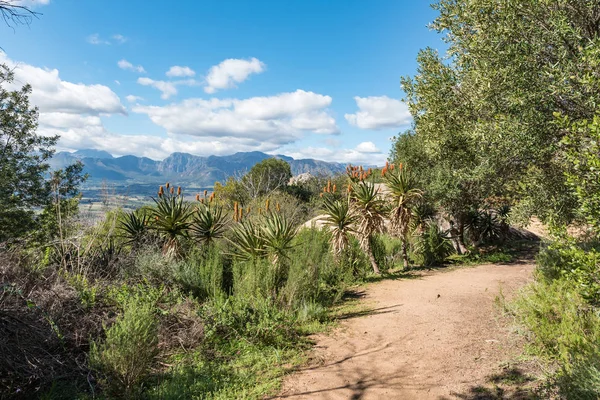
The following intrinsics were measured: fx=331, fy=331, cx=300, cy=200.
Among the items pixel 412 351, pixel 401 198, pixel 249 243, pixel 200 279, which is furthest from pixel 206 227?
pixel 401 198

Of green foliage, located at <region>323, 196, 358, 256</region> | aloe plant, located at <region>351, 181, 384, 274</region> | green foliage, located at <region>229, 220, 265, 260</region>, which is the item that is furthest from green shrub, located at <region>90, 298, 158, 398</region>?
aloe plant, located at <region>351, 181, 384, 274</region>

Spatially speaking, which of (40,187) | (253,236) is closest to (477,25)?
(253,236)

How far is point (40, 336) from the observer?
4.34 metres

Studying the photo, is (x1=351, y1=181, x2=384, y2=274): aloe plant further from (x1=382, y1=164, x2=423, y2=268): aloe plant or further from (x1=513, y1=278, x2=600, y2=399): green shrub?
(x1=513, y1=278, x2=600, y2=399): green shrub

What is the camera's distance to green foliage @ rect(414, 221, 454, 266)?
13734 mm

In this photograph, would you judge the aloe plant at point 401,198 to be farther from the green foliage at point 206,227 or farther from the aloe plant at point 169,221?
the aloe plant at point 169,221

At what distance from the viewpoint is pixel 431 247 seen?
45.0ft

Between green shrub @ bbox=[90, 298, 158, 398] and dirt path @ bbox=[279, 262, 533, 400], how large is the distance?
1.84 metres

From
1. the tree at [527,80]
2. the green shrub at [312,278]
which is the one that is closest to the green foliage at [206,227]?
the green shrub at [312,278]

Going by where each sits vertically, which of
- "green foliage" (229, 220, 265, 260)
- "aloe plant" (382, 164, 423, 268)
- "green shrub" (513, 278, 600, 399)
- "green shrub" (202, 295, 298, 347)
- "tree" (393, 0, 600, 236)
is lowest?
"green shrub" (202, 295, 298, 347)

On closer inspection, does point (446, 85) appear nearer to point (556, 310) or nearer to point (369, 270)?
point (369, 270)

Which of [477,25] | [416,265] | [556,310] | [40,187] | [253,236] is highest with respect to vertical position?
[477,25]

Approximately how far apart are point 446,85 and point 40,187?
1714 centimetres

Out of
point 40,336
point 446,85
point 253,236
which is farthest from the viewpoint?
point 446,85
